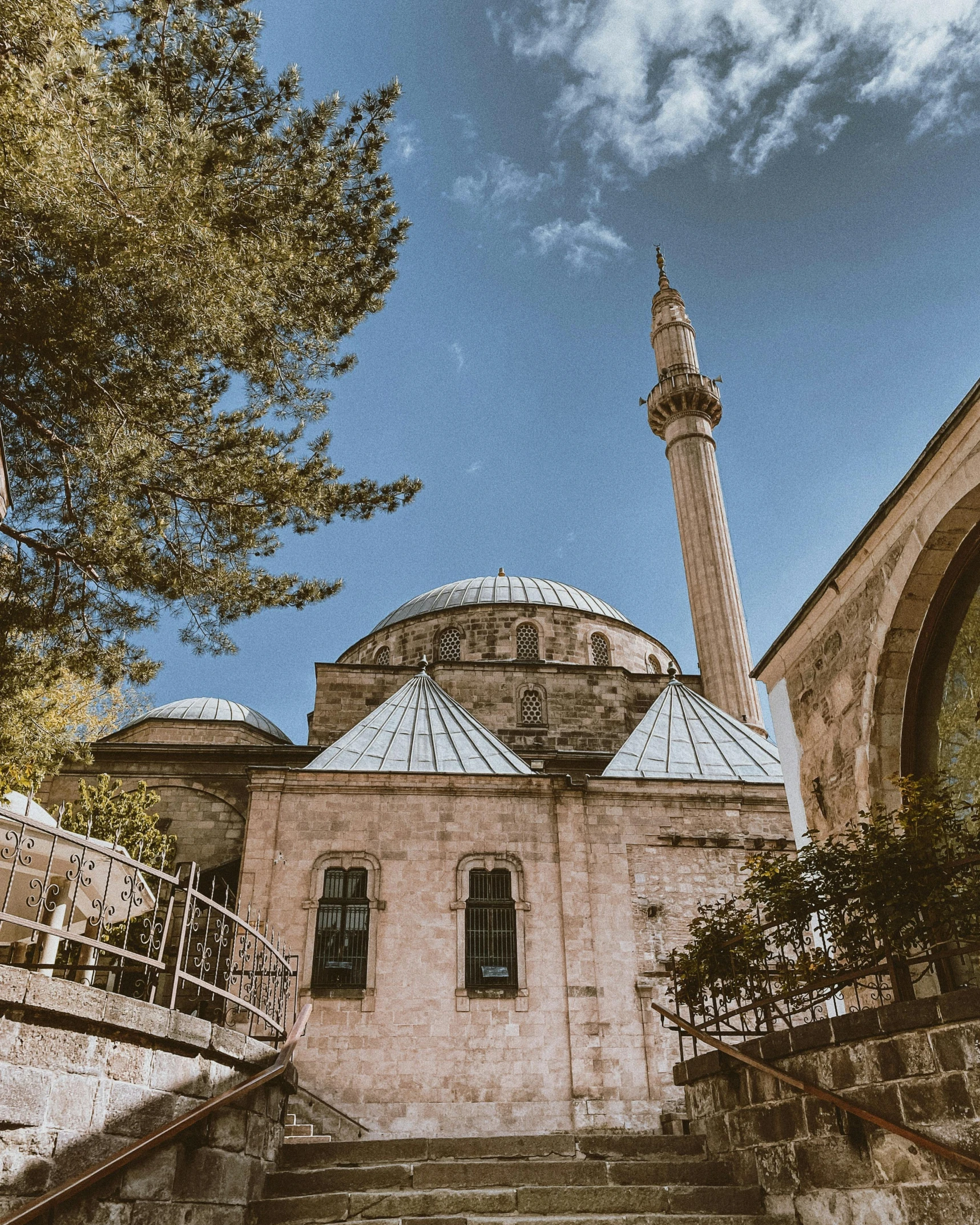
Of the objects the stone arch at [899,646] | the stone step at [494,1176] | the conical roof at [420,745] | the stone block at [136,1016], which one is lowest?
the stone step at [494,1176]

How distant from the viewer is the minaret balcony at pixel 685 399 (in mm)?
25203

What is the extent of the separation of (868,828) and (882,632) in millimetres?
2346

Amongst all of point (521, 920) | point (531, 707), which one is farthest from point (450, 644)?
point (521, 920)

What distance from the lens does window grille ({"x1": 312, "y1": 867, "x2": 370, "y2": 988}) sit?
1085 cm

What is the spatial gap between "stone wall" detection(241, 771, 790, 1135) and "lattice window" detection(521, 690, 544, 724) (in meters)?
7.13

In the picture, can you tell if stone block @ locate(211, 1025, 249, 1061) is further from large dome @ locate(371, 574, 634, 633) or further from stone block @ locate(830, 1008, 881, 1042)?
large dome @ locate(371, 574, 634, 633)

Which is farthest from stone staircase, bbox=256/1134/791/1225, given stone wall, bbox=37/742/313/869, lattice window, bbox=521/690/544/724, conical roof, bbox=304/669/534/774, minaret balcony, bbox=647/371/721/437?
minaret balcony, bbox=647/371/721/437

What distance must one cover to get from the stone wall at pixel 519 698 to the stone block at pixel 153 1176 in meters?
14.4

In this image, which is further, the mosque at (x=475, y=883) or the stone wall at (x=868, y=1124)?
the mosque at (x=475, y=883)

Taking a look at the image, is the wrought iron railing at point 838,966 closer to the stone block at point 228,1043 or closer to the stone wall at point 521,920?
the stone block at point 228,1043

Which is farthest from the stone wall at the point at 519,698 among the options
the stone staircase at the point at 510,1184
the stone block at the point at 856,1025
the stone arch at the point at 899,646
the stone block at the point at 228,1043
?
the stone block at the point at 856,1025

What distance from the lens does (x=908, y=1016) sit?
4.24 meters

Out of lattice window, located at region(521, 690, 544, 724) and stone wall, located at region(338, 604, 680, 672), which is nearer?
lattice window, located at region(521, 690, 544, 724)

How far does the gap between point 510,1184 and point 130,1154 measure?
2647 millimetres
